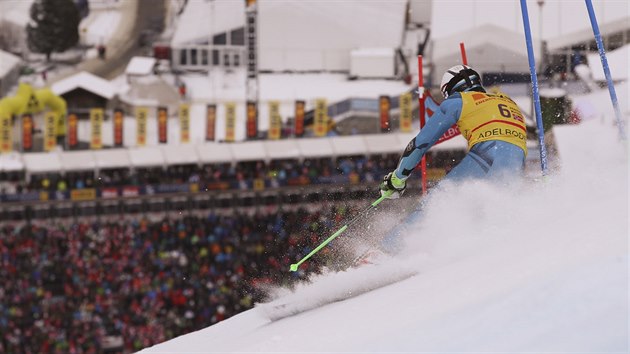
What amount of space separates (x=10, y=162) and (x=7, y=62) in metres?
7.51

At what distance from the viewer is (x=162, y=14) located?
119 feet

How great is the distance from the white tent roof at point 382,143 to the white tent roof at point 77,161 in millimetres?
7579

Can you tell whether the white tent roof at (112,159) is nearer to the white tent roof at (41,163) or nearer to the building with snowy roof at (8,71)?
the white tent roof at (41,163)

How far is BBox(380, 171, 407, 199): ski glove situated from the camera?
21.8 ft

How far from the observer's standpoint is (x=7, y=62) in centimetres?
3216

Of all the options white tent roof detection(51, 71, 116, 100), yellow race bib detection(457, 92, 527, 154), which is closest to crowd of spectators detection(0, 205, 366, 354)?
white tent roof detection(51, 71, 116, 100)

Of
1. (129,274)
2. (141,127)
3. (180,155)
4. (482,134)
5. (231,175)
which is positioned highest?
(482,134)

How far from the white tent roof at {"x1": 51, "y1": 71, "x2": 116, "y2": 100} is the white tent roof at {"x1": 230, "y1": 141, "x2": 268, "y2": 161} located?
6367 millimetres

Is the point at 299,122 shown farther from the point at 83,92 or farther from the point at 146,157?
the point at 83,92

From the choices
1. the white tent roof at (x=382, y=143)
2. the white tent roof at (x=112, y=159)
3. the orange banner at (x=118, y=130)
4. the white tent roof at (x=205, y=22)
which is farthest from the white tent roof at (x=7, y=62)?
the white tent roof at (x=382, y=143)

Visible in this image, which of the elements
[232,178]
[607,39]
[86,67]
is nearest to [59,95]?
[86,67]

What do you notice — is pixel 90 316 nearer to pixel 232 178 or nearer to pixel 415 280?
pixel 232 178

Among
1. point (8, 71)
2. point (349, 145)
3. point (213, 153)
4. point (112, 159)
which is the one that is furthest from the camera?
point (8, 71)

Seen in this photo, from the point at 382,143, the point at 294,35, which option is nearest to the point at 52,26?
the point at 294,35
